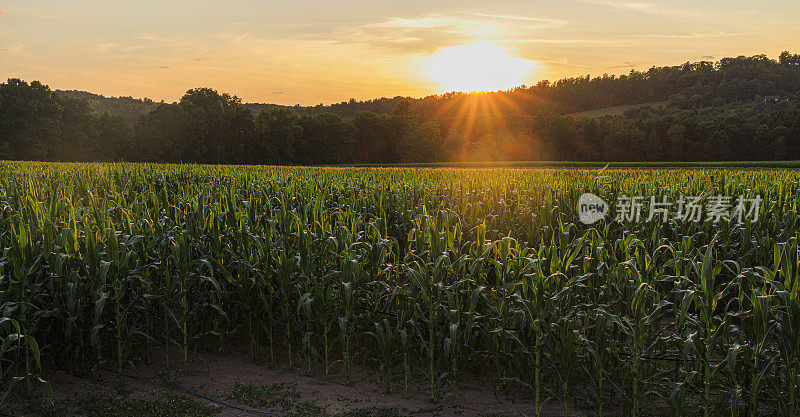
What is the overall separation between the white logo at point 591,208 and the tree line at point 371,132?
76.0m

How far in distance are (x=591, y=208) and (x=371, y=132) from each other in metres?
85.6

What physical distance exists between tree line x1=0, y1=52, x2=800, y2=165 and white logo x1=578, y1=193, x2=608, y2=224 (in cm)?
7595

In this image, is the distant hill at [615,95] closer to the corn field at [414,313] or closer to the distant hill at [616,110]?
the distant hill at [616,110]

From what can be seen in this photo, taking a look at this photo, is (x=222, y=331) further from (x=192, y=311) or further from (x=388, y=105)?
(x=388, y=105)

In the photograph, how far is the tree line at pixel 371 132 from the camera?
77.4m

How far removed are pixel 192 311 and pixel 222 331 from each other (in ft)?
1.65

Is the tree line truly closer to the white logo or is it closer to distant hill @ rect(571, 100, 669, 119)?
distant hill @ rect(571, 100, 669, 119)

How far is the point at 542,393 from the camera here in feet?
18.4

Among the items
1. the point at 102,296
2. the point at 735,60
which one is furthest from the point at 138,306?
the point at 735,60

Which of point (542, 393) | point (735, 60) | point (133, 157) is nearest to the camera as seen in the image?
point (542, 393)

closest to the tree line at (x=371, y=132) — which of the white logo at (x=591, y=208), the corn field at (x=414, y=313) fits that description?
the white logo at (x=591, y=208)

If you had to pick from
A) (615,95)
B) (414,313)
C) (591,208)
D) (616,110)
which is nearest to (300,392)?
(414,313)

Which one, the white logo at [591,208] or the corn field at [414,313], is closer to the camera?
the corn field at [414,313]

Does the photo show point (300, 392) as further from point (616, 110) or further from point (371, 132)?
point (616, 110)
